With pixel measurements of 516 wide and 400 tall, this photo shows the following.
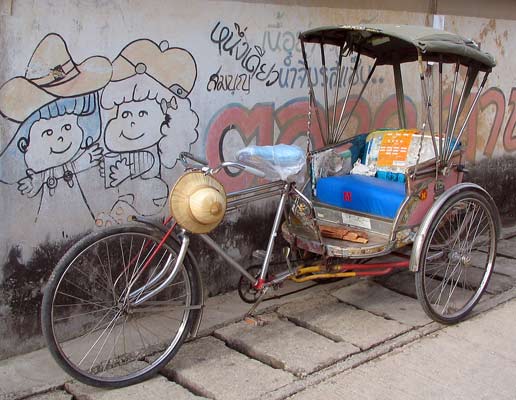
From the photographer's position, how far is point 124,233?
10.6 ft

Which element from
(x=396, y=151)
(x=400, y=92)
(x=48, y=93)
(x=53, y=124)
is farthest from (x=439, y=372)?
(x=48, y=93)

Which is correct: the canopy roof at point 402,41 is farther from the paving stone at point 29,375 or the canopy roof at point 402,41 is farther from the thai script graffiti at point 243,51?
the paving stone at point 29,375

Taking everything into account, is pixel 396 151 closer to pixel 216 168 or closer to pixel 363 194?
pixel 363 194

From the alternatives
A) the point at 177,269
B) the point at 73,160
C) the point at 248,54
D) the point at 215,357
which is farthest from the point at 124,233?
the point at 248,54

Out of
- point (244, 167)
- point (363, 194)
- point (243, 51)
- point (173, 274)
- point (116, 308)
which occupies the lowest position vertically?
point (116, 308)

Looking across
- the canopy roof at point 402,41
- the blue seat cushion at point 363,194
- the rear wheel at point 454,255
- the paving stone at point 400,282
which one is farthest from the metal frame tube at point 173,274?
the paving stone at point 400,282

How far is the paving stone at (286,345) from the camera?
11.7ft

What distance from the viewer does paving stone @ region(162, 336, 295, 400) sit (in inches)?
129

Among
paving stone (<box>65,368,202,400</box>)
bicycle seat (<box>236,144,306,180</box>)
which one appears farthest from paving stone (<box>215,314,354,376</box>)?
bicycle seat (<box>236,144,306,180</box>)

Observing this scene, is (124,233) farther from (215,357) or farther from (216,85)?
(216,85)

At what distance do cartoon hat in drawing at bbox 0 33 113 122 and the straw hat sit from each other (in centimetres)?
97

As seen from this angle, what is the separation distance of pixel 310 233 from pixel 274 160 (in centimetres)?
61

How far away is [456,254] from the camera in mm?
4285

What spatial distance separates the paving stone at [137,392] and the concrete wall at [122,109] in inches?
24.2
